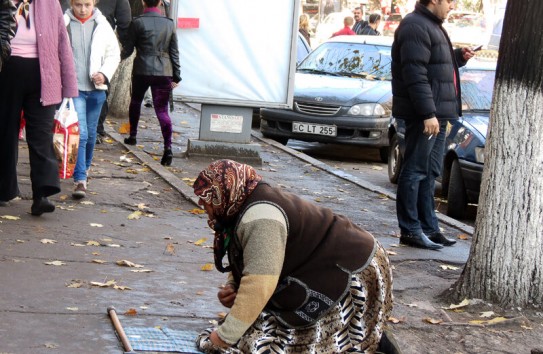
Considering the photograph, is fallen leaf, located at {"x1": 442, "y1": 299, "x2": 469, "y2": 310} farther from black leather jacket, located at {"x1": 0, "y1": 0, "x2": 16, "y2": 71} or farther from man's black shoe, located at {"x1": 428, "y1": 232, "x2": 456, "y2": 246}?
black leather jacket, located at {"x1": 0, "y1": 0, "x2": 16, "y2": 71}

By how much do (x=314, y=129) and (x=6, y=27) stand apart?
24.7 ft

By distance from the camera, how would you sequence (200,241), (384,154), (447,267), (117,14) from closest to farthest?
(447,267), (200,241), (117,14), (384,154)

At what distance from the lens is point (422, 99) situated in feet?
25.1

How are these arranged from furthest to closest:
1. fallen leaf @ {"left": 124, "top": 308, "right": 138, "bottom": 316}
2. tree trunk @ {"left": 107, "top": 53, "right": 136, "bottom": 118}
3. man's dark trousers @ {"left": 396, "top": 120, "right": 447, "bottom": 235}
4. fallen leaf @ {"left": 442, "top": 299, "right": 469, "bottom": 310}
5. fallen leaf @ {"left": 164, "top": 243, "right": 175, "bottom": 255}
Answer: tree trunk @ {"left": 107, "top": 53, "right": 136, "bottom": 118}
man's dark trousers @ {"left": 396, "top": 120, "right": 447, "bottom": 235}
fallen leaf @ {"left": 164, "top": 243, "right": 175, "bottom": 255}
fallen leaf @ {"left": 442, "top": 299, "right": 469, "bottom": 310}
fallen leaf @ {"left": 124, "top": 308, "right": 138, "bottom": 316}

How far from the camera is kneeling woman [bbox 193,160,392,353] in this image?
4395 mm

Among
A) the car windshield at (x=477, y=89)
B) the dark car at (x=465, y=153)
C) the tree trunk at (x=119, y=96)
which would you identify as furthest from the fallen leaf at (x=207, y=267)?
the tree trunk at (x=119, y=96)

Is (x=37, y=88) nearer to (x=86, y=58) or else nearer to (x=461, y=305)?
(x=86, y=58)

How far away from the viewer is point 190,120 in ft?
54.7

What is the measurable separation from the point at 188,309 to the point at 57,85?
2604 mm

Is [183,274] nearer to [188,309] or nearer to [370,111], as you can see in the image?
[188,309]

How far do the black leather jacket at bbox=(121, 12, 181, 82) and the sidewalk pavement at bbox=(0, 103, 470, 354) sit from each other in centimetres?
100

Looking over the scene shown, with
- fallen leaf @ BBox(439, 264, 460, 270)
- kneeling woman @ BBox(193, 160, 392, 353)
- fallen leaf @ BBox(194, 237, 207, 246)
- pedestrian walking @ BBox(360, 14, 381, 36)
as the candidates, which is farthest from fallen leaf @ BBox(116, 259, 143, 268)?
pedestrian walking @ BBox(360, 14, 381, 36)

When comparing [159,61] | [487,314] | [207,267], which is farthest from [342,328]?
[159,61]

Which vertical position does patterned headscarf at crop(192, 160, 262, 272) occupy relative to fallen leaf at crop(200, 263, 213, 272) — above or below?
above
